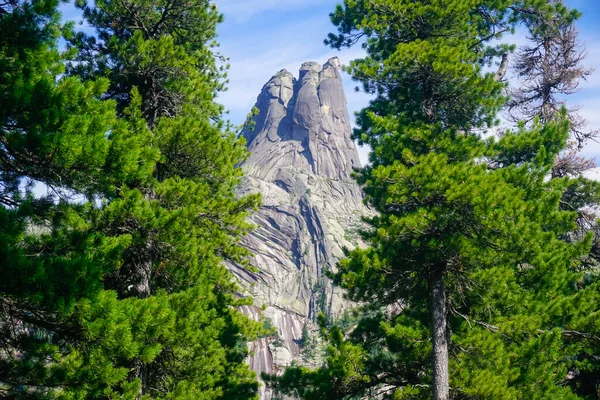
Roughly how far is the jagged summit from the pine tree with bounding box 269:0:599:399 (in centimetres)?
14550

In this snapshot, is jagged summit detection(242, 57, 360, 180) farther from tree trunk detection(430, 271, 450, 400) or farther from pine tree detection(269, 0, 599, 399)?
tree trunk detection(430, 271, 450, 400)

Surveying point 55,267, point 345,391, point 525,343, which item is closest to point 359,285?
point 345,391

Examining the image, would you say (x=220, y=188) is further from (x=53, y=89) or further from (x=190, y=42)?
(x=53, y=89)

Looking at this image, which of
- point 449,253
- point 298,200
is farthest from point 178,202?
point 298,200

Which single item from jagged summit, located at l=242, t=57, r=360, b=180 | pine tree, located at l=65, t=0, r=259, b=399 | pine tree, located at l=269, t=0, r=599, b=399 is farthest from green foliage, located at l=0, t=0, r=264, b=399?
jagged summit, located at l=242, t=57, r=360, b=180

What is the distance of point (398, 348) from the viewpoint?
858 cm

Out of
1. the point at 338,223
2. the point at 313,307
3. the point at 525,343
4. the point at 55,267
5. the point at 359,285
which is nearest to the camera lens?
the point at 55,267

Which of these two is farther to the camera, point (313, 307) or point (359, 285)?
point (313, 307)

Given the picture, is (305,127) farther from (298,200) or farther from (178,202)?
(178,202)

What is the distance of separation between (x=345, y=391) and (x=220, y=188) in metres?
5.29

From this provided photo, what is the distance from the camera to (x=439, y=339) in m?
7.88

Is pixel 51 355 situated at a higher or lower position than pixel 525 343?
higher

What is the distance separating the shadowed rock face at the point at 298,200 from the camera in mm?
116375

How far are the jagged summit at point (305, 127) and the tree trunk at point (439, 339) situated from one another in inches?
5798
